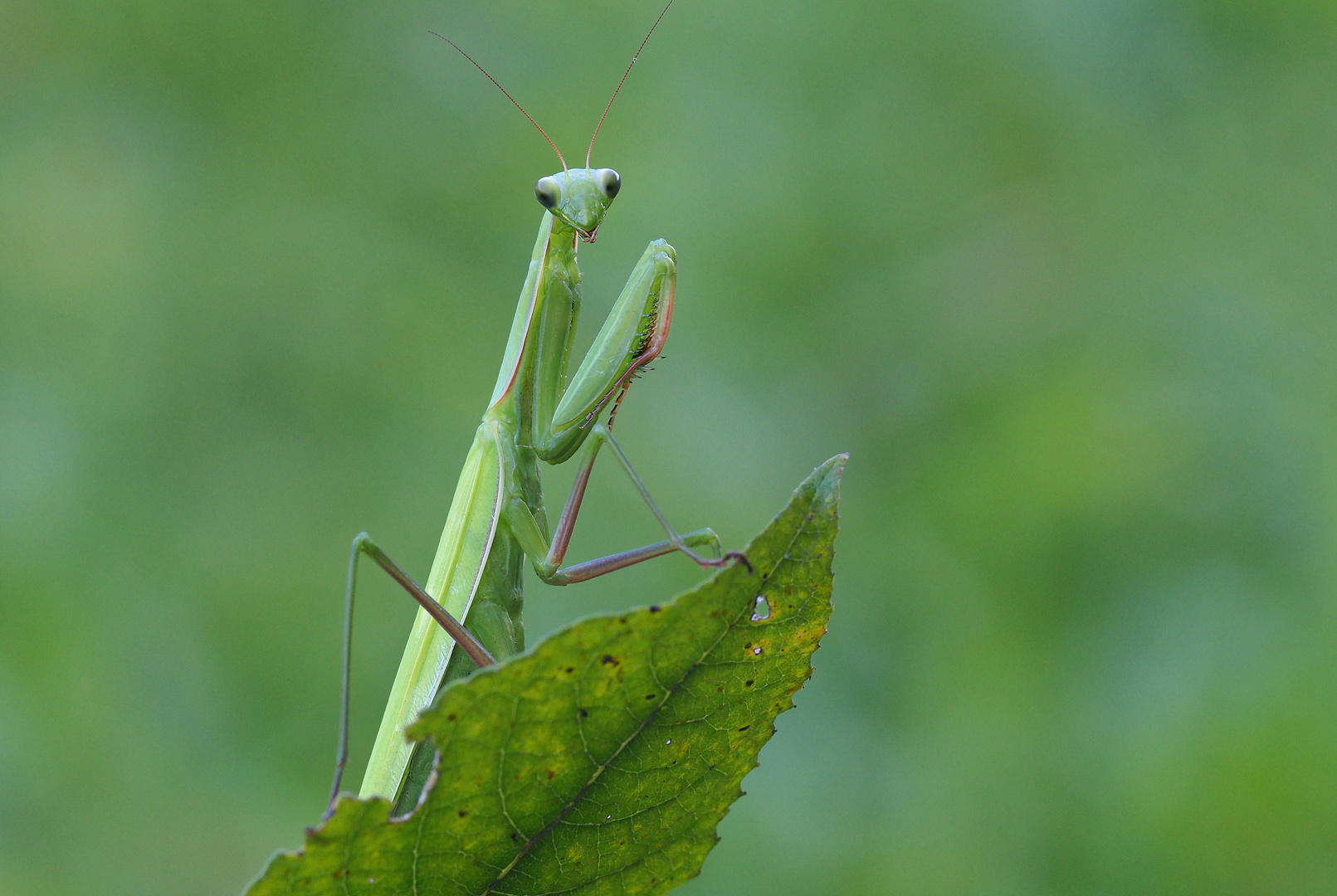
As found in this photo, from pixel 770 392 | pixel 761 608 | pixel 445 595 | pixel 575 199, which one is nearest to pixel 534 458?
pixel 445 595

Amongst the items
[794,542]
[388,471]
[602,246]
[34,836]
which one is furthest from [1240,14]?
[34,836]

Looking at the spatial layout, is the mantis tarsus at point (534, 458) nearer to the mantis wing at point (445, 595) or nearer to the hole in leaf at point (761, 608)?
the mantis wing at point (445, 595)

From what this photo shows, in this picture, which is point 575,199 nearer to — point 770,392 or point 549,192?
point 549,192

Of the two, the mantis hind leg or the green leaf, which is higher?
the mantis hind leg

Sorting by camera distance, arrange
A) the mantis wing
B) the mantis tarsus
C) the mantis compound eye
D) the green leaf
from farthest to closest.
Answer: the mantis compound eye < the mantis tarsus < the mantis wing < the green leaf

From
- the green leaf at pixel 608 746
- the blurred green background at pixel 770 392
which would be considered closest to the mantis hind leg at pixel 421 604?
the green leaf at pixel 608 746

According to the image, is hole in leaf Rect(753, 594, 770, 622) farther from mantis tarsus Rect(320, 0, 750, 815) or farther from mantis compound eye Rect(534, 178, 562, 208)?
mantis compound eye Rect(534, 178, 562, 208)

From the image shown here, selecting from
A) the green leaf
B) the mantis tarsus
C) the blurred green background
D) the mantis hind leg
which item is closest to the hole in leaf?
the green leaf
